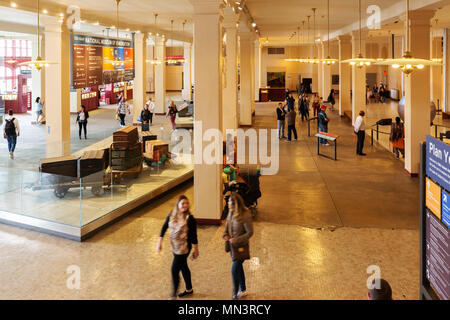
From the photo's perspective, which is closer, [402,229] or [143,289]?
[143,289]

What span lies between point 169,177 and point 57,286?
5671mm

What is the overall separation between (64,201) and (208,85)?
355cm

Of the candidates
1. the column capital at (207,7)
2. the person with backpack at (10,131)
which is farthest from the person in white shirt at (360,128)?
the person with backpack at (10,131)

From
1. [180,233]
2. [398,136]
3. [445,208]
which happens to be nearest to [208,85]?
[180,233]

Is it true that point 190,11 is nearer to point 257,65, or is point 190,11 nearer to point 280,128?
point 280,128

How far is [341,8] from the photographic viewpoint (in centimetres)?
1822

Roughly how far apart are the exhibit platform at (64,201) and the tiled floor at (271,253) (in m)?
0.24

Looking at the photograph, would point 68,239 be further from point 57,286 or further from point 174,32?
point 174,32

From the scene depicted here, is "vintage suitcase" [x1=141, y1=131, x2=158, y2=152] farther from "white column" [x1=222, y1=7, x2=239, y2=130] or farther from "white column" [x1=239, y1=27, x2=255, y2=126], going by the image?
"white column" [x1=239, y1=27, x2=255, y2=126]

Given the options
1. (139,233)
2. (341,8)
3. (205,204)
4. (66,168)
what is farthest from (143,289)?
(341,8)

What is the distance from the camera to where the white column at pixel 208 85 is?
9.09 metres

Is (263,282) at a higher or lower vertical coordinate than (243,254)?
lower

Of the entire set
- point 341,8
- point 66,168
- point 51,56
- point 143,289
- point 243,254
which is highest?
point 341,8
